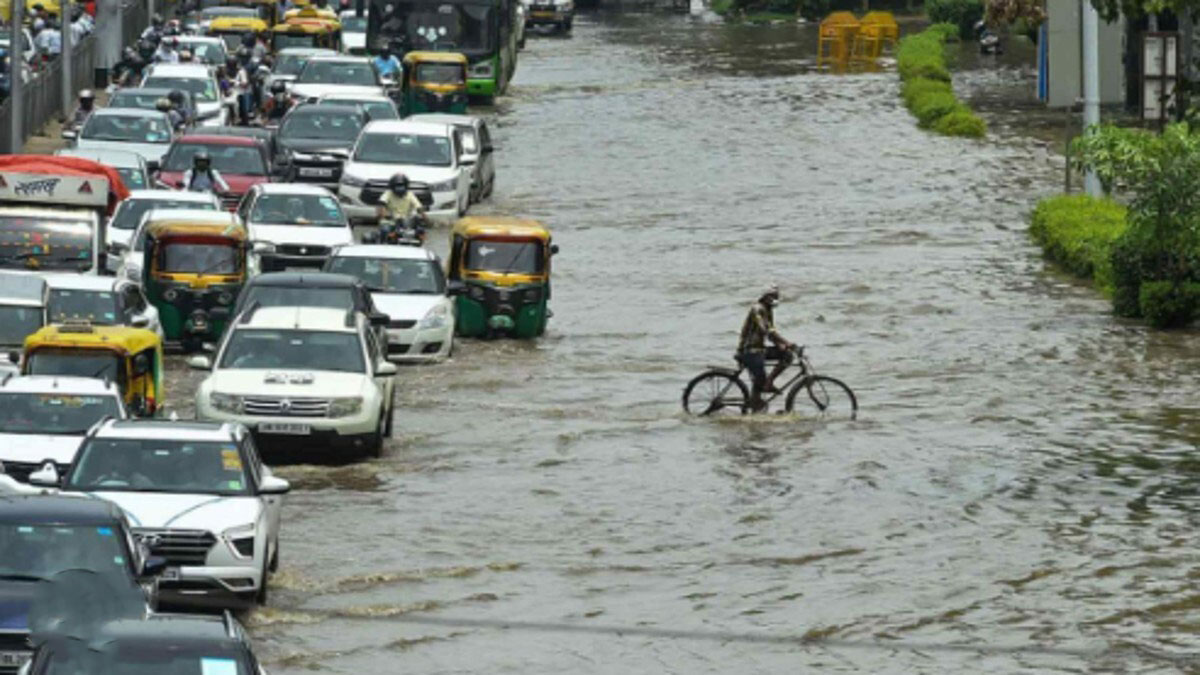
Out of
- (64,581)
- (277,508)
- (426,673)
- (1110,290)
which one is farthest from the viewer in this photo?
(1110,290)

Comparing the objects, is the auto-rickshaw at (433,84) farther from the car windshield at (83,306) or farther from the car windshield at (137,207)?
the car windshield at (83,306)

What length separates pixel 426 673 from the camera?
19.4 metres

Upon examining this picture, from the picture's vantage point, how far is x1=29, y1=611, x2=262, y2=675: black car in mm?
14016

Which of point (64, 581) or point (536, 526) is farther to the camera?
point (536, 526)

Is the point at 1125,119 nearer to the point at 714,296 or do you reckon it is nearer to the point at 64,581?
the point at 714,296

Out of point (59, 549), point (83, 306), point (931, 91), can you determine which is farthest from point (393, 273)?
point (931, 91)

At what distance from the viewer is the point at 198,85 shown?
179 feet

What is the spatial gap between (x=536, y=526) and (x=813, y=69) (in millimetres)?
58035

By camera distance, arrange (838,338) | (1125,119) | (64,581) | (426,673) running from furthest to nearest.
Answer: (1125,119) < (838,338) < (426,673) < (64,581)

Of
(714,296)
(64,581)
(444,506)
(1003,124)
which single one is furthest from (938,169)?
(64,581)

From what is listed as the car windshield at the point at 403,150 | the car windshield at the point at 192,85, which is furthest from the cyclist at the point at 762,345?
the car windshield at the point at 192,85

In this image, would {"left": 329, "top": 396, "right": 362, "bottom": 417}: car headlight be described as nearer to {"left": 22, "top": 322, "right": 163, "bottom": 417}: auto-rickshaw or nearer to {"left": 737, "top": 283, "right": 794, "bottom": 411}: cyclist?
{"left": 22, "top": 322, "right": 163, "bottom": 417}: auto-rickshaw

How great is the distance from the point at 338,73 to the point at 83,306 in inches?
1088

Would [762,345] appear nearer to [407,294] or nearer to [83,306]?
[407,294]
